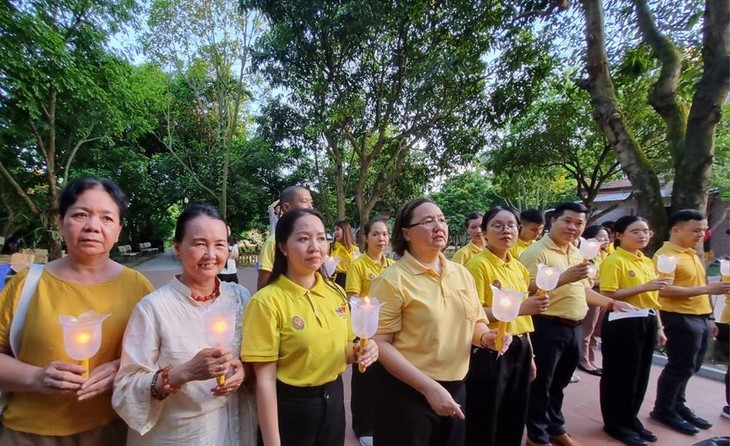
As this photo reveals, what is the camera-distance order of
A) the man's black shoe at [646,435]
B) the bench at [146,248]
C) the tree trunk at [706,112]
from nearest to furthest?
the man's black shoe at [646,435] < the tree trunk at [706,112] < the bench at [146,248]

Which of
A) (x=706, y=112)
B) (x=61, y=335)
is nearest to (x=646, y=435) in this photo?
(x=706, y=112)

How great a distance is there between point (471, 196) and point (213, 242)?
1042 inches

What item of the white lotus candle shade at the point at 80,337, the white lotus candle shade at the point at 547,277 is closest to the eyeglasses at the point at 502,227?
the white lotus candle shade at the point at 547,277

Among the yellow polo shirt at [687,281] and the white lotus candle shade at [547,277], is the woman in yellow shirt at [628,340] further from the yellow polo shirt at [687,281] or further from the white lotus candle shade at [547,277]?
the white lotus candle shade at [547,277]

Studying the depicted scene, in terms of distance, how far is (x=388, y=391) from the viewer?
2.08m

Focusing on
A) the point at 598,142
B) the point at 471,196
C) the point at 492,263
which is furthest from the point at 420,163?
the point at 471,196

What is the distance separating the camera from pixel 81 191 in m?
1.61

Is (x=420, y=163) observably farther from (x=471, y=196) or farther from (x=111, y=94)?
(x=471, y=196)

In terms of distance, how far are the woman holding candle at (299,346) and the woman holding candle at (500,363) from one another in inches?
42.3

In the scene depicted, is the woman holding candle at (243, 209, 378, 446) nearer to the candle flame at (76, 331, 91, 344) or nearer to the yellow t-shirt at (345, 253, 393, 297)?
the candle flame at (76, 331, 91, 344)

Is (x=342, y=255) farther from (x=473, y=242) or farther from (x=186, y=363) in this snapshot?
(x=186, y=363)

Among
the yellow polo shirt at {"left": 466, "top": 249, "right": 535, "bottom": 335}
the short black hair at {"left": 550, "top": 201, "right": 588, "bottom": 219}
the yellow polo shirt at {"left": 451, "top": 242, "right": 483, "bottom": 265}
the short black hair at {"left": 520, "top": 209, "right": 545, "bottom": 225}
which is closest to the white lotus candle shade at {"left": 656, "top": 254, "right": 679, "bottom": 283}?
the short black hair at {"left": 550, "top": 201, "right": 588, "bottom": 219}

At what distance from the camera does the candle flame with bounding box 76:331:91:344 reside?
4.44 ft

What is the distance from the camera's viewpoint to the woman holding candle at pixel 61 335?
145 centimetres
